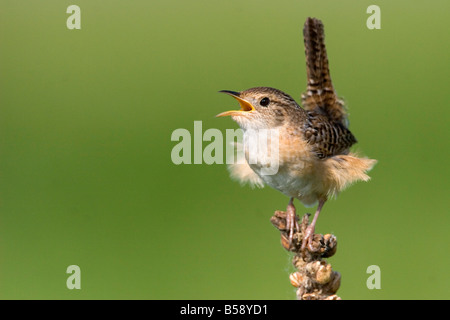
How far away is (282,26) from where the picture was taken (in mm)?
12070

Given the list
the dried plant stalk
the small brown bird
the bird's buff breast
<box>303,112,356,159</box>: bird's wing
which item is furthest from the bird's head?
the dried plant stalk

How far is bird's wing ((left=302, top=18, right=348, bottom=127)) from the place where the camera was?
4.96 m

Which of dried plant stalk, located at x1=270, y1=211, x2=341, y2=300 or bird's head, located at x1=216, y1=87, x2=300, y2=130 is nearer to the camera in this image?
dried plant stalk, located at x1=270, y1=211, x2=341, y2=300

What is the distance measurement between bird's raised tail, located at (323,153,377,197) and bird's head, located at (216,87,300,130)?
0.59 m

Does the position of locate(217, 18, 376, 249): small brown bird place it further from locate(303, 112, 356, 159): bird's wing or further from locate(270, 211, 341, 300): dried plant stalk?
locate(270, 211, 341, 300): dried plant stalk

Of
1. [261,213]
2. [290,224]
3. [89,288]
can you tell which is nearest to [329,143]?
[290,224]

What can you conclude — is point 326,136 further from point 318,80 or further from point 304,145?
point 318,80

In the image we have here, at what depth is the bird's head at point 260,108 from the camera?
448cm

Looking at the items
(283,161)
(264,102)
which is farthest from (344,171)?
(264,102)

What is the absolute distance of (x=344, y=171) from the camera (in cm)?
479

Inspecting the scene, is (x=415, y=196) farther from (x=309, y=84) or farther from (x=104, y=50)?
(x=104, y=50)

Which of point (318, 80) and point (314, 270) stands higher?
point (318, 80)

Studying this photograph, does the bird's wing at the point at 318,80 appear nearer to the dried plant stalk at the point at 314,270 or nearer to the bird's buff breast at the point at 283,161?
the bird's buff breast at the point at 283,161

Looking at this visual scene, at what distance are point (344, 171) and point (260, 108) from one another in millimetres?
917
